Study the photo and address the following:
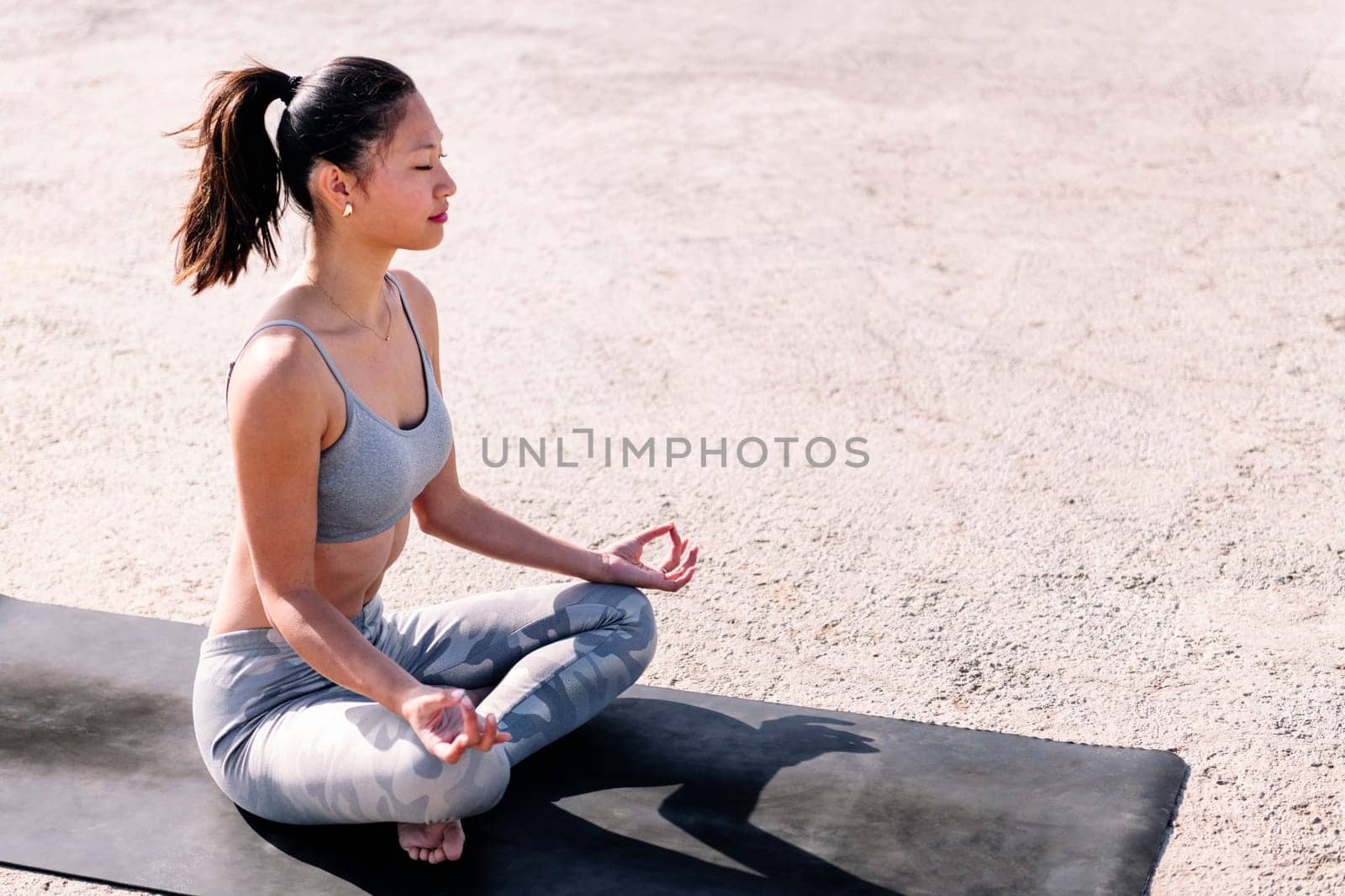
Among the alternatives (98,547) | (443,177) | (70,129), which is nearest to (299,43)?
(70,129)

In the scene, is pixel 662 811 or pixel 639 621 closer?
pixel 662 811

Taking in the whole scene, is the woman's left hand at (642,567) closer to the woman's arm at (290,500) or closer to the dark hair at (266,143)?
the woman's arm at (290,500)

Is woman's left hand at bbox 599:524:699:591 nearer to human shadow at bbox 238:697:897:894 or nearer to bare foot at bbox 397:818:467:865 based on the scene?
human shadow at bbox 238:697:897:894

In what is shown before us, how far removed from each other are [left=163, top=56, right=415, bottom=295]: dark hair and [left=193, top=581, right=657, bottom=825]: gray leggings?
1.89ft

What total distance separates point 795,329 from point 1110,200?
1396 mm

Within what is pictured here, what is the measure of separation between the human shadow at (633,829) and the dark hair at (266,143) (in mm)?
880

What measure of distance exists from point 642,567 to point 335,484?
607 millimetres

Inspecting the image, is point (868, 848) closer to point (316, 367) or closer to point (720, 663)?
point (720, 663)

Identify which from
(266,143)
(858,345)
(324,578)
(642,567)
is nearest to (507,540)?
(642,567)

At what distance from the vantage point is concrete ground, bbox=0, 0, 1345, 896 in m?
2.77

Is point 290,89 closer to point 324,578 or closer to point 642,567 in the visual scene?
point 324,578

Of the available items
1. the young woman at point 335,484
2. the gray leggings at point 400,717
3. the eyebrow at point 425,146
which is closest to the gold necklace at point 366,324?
the young woman at point 335,484

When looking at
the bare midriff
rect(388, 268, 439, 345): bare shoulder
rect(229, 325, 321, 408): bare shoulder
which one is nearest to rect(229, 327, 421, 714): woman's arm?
rect(229, 325, 321, 408): bare shoulder

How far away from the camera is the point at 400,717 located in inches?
81.0
